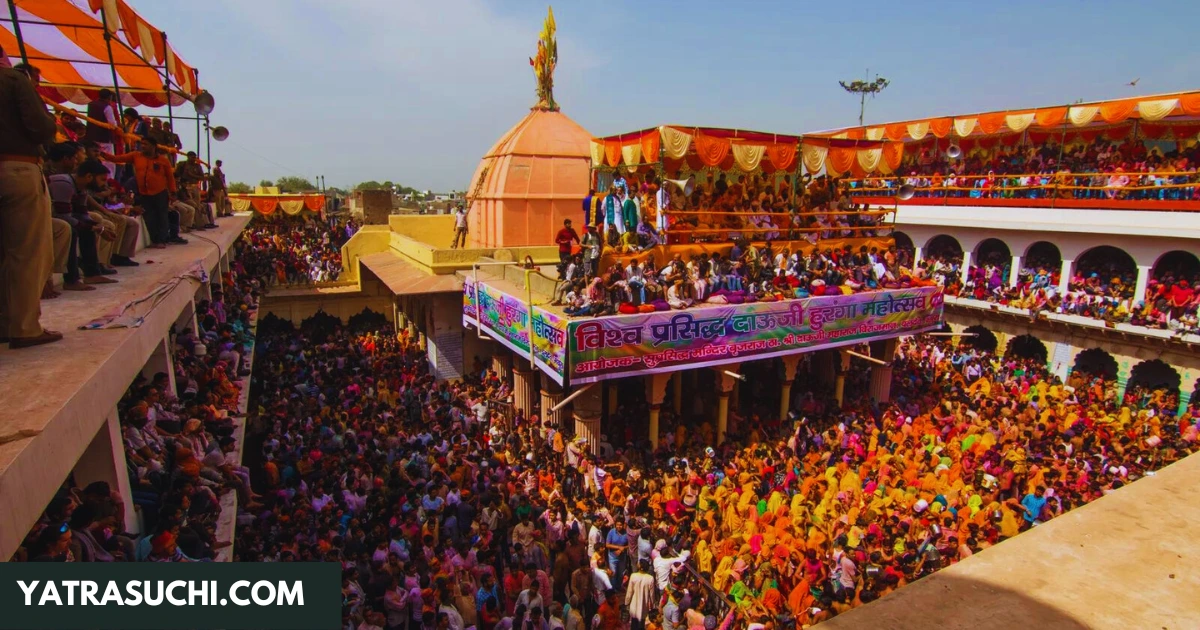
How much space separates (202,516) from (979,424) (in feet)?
46.8

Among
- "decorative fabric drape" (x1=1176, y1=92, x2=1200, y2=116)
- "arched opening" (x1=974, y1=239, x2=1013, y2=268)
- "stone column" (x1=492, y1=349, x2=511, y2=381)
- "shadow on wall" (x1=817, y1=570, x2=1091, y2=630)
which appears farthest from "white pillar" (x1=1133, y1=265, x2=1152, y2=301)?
"shadow on wall" (x1=817, y1=570, x2=1091, y2=630)

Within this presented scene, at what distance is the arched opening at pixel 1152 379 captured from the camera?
62.8 ft

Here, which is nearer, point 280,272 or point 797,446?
point 797,446

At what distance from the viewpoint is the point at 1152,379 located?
20125mm

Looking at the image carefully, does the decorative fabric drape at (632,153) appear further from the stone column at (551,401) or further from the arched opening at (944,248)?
the arched opening at (944,248)

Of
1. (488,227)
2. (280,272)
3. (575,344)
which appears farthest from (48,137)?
(280,272)

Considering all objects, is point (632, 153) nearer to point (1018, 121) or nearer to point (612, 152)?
point (612, 152)

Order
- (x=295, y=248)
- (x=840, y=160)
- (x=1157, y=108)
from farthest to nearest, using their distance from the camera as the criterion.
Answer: (x=295, y=248) < (x=1157, y=108) < (x=840, y=160)

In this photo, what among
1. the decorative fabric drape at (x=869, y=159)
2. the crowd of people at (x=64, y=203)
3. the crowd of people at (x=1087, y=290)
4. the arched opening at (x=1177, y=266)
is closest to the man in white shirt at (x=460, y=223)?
the crowd of people at (x=64, y=203)

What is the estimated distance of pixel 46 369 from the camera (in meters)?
3.71

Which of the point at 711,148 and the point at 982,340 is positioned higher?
the point at 711,148

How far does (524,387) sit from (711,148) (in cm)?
701

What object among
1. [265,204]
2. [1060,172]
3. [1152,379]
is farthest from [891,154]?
[265,204]

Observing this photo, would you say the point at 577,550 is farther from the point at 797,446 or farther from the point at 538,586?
the point at 797,446
